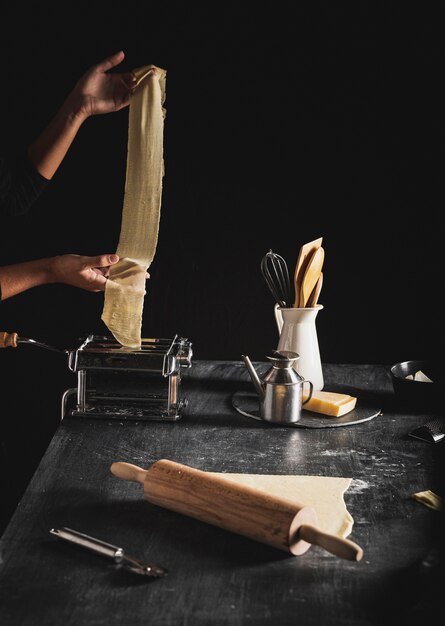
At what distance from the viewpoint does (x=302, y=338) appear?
2027mm

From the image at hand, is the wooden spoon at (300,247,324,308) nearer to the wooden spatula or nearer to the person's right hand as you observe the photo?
the wooden spatula

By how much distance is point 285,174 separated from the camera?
2504mm

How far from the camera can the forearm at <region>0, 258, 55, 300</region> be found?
200 cm

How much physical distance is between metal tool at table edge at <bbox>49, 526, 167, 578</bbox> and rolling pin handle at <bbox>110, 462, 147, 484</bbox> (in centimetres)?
16

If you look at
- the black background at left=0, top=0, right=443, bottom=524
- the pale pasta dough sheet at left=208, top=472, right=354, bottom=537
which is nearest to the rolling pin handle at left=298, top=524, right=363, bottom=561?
the pale pasta dough sheet at left=208, top=472, right=354, bottom=537

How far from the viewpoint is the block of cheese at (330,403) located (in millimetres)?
1880

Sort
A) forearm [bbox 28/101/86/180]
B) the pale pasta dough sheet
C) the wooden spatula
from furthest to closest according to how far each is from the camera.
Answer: forearm [bbox 28/101/86/180], the wooden spatula, the pale pasta dough sheet

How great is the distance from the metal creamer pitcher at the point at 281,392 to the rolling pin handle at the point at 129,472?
19.8 inches

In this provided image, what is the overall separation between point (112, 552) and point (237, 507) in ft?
0.70

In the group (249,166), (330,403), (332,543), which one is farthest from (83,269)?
(332,543)

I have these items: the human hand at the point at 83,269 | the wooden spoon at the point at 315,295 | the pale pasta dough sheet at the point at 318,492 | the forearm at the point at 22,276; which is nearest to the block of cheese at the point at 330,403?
the wooden spoon at the point at 315,295

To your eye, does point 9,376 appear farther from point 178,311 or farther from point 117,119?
point 117,119

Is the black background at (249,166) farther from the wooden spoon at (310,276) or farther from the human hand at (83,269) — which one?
the human hand at (83,269)

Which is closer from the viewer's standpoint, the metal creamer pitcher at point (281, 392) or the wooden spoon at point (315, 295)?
the metal creamer pitcher at point (281, 392)
